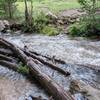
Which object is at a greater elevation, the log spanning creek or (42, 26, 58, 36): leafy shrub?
the log spanning creek

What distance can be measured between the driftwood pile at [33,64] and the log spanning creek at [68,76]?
8.1 inches

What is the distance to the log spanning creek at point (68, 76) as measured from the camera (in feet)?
30.6

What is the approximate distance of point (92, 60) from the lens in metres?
13.5

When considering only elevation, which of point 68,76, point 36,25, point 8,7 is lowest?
point 36,25

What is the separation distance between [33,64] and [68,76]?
155 cm

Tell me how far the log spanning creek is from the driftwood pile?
0.21m

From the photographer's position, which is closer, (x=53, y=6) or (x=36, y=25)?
(x=36, y=25)

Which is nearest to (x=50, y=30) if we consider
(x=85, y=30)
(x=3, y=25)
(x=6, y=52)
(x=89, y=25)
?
(x=85, y=30)

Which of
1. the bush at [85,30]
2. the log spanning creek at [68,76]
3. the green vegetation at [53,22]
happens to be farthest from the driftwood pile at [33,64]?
the green vegetation at [53,22]

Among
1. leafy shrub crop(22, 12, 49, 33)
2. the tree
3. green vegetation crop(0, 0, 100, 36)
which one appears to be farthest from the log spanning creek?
the tree

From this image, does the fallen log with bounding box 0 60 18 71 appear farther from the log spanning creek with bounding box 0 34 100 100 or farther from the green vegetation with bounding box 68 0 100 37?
the green vegetation with bounding box 68 0 100 37

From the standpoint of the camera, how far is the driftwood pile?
325 inches

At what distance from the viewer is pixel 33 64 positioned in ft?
35.3

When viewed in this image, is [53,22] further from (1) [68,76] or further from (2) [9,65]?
(1) [68,76]
